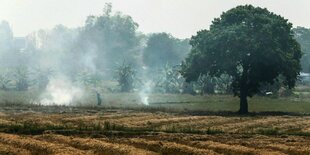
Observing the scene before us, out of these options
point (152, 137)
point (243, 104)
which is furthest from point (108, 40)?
point (152, 137)

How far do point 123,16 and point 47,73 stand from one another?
79.9 m

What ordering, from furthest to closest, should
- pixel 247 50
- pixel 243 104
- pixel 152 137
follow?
pixel 243 104, pixel 247 50, pixel 152 137

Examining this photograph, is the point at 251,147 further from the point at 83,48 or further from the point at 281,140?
the point at 83,48

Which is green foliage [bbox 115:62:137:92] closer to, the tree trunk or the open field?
the tree trunk

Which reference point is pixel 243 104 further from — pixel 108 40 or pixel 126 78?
pixel 108 40

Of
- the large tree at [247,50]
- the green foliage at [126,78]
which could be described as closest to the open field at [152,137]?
the large tree at [247,50]

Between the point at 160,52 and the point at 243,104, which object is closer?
the point at 243,104

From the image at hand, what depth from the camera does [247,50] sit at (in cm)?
5988

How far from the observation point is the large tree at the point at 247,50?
59844 millimetres

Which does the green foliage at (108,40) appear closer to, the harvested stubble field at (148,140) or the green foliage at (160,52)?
Answer: the green foliage at (160,52)

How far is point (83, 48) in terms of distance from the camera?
15825 centimetres

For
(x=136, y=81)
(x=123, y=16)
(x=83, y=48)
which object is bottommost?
(x=136, y=81)

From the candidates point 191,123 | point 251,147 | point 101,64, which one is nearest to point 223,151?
point 251,147

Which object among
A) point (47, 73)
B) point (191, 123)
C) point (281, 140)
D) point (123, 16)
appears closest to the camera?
point (281, 140)
